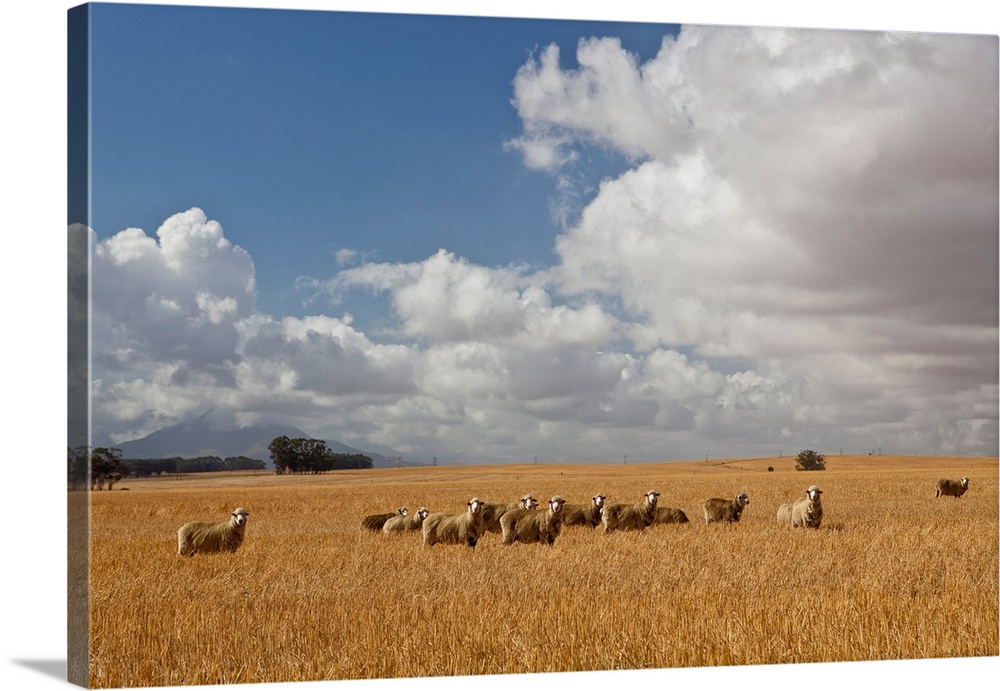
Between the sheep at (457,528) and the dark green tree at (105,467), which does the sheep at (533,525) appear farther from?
the dark green tree at (105,467)

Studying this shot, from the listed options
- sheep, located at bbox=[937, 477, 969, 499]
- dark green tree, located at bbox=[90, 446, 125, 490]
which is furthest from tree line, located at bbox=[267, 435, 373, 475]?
sheep, located at bbox=[937, 477, 969, 499]

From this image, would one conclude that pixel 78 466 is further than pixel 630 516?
No

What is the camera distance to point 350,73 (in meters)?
12.1

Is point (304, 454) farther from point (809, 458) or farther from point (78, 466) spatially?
point (809, 458)

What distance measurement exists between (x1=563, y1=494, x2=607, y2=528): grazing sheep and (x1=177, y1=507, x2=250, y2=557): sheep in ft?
20.8

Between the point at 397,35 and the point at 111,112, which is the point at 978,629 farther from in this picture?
the point at 111,112

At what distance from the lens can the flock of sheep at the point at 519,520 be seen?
599 inches

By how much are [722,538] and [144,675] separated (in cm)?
938

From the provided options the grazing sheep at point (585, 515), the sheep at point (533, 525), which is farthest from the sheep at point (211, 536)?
the grazing sheep at point (585, 515)

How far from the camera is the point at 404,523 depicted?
62.0ft

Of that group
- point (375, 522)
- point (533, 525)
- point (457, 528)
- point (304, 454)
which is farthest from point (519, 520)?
point (375, 522)

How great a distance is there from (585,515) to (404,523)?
328cm

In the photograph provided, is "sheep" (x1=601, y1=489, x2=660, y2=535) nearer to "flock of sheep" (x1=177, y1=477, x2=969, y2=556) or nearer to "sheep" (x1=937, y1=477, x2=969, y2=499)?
"flock of sheep" (x1=177, y1=477, x2=969, y2=556)

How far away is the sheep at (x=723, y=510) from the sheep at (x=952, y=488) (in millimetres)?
10323
